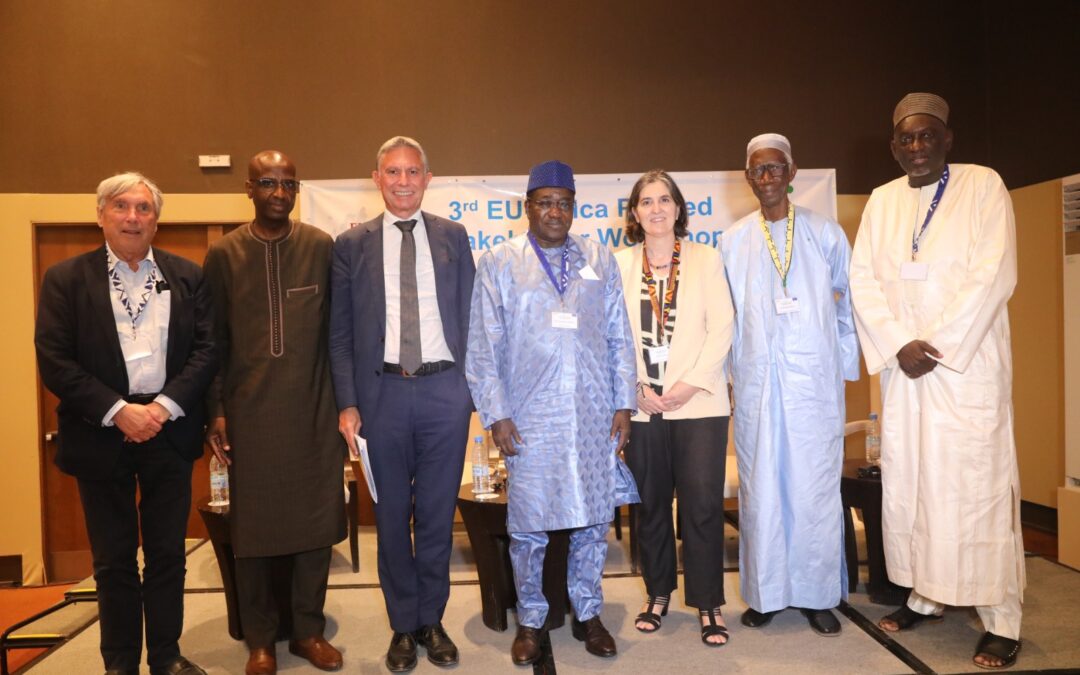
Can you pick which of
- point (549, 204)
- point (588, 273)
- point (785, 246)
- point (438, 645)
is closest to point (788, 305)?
point (785, 246)

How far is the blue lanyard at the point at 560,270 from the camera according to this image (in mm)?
2943

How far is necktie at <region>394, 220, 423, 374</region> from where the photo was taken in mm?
2910

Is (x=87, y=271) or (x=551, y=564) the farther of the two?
(x=551, y=564)

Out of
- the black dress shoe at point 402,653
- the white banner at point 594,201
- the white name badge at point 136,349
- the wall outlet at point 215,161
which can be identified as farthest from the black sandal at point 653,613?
the wall outlet at point 215,161

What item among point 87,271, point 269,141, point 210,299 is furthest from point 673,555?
point 269,141

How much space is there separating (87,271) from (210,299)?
42 centimetres

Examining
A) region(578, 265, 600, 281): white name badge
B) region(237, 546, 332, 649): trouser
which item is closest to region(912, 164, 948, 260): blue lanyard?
region(578, 265, 600, 281): white name badge

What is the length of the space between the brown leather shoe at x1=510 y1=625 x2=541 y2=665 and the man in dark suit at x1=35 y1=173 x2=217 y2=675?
118 centimetres

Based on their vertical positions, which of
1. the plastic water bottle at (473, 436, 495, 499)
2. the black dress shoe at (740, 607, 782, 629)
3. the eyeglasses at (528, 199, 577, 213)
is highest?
the eyeglasses at (528, 199, 577, 213)

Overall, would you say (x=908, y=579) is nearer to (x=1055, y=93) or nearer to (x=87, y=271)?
(x=87, y=271)

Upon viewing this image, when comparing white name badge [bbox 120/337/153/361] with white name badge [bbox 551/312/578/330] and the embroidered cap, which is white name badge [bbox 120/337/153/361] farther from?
the embroidered cap

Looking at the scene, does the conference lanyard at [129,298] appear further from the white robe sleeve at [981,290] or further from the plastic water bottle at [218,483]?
the white robe sleeve at [981,290]

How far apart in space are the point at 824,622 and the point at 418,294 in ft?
6.96

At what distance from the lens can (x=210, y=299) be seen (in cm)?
298
